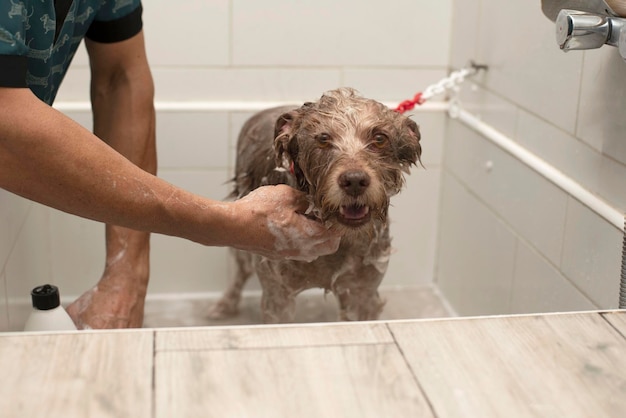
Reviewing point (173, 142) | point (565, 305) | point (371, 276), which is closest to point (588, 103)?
point (565, 305)

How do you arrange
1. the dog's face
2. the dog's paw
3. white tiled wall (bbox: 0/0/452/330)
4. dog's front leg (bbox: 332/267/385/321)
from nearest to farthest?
1. the dog's face
2. dog's front leg (bbox: 332/267/385/321)
3. white tiled wall (bbox: 0/0/452/330)
4. the dog's paw

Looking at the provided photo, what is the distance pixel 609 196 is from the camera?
1892 mm

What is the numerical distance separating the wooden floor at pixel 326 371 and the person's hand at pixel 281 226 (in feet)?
1.07

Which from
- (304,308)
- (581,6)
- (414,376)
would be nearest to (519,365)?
(414,376)

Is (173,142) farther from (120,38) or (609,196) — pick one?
(609,196)

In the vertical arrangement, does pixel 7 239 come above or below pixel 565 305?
above

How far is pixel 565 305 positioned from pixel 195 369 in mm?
1257

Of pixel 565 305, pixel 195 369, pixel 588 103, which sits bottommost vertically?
pixel 565 305

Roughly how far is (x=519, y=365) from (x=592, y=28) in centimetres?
79

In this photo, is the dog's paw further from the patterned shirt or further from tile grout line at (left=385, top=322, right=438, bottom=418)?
tile grout line at (left=385, top=322, right=438, bottom=418)

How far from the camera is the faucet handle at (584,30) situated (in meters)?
1.66

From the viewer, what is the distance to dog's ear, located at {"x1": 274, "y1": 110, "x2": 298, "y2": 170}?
1854mm

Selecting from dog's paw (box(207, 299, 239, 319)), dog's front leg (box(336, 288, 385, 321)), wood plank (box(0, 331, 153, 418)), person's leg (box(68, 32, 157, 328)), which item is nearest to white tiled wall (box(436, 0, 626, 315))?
dog's front leg (box(336, 288, 385, 321))

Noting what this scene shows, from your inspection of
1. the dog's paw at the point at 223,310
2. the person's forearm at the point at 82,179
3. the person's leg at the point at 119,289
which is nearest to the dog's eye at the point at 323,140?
the person's forearm at the point at 82,179
